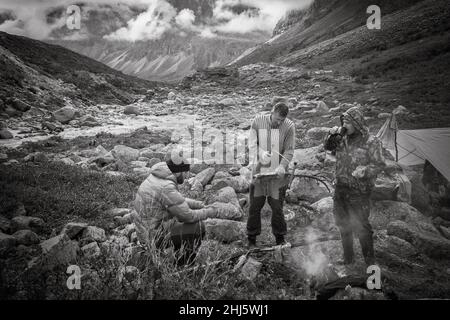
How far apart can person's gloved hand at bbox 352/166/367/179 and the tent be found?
4.31m

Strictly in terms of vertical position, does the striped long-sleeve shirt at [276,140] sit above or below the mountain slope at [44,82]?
below

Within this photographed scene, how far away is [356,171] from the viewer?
14.0 feet

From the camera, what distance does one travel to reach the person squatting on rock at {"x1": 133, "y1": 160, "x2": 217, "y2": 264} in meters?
3.92

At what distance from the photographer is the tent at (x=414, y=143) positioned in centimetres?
783

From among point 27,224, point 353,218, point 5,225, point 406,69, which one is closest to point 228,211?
point 353,218

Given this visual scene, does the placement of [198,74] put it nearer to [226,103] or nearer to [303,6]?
[226,103]

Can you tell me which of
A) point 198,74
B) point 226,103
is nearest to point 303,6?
point 198,74

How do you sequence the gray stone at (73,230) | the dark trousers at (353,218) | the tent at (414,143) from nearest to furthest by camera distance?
the dark trousers at (353,218) → the gray stone at (73,230) → the tent at (414,143)

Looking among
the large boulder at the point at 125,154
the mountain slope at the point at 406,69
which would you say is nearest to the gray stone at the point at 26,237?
the large boulder at the point at 125,154

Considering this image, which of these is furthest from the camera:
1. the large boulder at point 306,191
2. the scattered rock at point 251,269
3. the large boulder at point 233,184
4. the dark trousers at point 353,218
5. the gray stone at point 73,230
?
the large boulder at point 233,184

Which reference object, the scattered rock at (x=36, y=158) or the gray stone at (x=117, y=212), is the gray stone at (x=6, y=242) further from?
the scattered rock at (x=36, y=158)

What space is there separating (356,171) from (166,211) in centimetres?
271

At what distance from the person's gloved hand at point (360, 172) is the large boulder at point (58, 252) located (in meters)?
4.03

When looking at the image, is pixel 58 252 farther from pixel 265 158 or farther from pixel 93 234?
pixel 265 158
